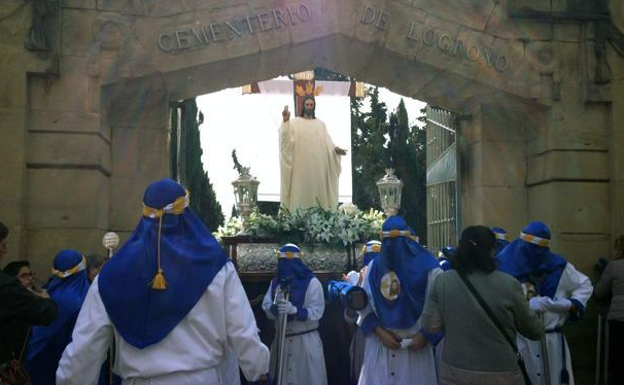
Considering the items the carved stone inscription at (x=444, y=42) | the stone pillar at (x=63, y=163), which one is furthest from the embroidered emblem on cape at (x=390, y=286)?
the carved stone inscription at (x=444, y=42)

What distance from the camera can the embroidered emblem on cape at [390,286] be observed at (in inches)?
210

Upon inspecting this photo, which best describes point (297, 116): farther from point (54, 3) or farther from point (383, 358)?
point (383, 358)

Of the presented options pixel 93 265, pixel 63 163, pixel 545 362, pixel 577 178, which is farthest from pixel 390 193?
Result: pixel 93 265

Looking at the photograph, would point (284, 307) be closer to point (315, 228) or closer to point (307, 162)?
point (315, 228)

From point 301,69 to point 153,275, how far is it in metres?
5.47

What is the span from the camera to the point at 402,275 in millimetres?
Answer: 5336

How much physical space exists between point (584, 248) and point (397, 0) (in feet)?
11.2

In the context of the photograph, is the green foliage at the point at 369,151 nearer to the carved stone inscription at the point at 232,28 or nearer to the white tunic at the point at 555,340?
the carved stone inscription at the point at 232,28

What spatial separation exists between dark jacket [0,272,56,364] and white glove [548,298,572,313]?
12.4 ft

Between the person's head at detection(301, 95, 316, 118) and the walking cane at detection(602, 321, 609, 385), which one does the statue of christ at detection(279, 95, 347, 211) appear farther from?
the walking cane at detection(602, 321, 609, 385)

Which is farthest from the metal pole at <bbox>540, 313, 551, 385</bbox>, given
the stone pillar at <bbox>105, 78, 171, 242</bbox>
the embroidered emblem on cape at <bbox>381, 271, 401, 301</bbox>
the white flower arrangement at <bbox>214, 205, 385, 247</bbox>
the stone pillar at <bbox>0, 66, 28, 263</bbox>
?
the stone pillar at <bbox>0, 66, 28, 263</bbox>

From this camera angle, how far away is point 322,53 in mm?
8273

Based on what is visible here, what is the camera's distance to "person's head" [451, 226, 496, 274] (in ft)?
14.1

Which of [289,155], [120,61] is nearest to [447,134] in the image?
[289,155]
